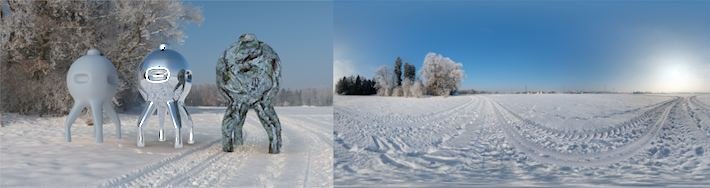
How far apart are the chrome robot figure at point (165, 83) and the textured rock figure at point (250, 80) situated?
2.76 feet

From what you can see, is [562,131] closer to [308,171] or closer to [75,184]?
[308,171]

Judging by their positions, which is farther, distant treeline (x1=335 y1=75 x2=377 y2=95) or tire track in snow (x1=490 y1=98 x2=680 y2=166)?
distant treeline (x1=335 y1=75 x2=377 y2=95)

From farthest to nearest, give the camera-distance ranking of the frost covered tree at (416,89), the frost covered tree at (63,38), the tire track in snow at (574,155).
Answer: the frost covered tree at (63,38) → the frost covered tree at (416,89) → the tire track in snow at (574,155)

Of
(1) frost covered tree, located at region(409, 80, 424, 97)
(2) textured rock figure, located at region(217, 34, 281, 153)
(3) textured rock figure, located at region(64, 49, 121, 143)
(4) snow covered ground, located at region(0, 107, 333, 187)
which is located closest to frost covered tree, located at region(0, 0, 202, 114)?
(4) snow covered ground, located at region(0, 107, 333, 187)

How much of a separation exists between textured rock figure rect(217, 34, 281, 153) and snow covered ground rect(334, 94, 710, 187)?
0.95m

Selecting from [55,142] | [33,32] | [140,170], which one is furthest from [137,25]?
[140,170]

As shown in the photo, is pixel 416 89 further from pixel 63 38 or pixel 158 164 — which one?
pixel 63 38

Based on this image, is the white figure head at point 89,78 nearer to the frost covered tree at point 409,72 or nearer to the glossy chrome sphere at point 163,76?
the glossy chrome sphere at point 163,76

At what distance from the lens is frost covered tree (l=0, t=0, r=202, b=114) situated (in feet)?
43.7

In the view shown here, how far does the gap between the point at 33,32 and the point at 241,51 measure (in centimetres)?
947

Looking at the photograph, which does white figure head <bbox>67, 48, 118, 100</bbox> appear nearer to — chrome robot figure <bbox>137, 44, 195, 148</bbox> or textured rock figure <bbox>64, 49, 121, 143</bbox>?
textured rock figure <bbox>64, 49, 121, 143</bbox>

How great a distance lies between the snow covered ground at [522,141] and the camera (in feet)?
16.2

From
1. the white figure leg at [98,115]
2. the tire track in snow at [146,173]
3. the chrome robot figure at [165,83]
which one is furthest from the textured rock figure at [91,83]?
the tire track in snow at [146,173]

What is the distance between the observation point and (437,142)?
7.09 m
